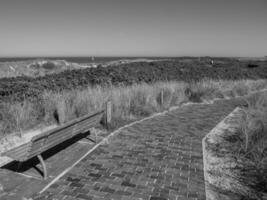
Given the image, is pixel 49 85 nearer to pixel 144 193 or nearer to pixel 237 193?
pixel 144 193

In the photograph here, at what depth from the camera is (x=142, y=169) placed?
3.77 meters

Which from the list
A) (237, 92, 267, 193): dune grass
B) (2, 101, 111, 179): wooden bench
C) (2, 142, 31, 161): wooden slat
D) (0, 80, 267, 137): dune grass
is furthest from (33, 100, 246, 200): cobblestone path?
(0, 80, 267, 137): dune grass

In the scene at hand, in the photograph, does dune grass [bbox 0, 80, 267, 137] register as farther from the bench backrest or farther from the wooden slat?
the wooden slat

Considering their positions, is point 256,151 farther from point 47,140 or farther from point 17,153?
point 17,153

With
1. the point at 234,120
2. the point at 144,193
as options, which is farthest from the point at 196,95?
the point at 144,193

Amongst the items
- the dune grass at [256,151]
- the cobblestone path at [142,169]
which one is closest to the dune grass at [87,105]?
the cobblestone path at [142,169]

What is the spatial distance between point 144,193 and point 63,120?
4496 mm

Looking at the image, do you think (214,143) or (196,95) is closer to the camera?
(214,143)

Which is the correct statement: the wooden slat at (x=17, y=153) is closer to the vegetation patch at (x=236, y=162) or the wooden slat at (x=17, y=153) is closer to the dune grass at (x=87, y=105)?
the dune grass at (x=87, y=105)

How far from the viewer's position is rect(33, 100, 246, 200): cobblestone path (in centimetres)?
311

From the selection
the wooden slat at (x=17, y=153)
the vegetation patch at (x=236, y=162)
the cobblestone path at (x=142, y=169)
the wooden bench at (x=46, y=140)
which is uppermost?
the wooden bench at (x=46, y=140)

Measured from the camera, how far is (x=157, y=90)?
10.4 metres

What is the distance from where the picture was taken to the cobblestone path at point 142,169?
10.2ft

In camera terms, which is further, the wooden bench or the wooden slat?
the wooden slat
